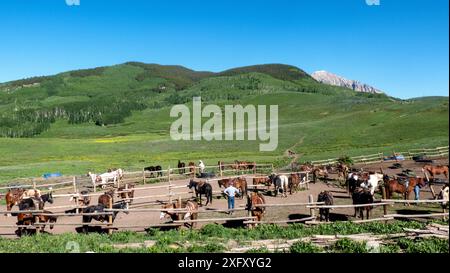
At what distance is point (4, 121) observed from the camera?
539ft

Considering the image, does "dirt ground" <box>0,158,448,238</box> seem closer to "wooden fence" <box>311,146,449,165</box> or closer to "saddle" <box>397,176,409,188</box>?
"saddle" <box>397,176,409,188</box>

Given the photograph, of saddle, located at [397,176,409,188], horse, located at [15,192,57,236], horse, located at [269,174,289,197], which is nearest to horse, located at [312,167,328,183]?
Result: horse, located at [269,174,289,197]

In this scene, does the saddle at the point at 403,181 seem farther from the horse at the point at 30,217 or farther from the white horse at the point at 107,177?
the white horse at the point at 107,177

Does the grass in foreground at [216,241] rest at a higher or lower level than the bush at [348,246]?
lower

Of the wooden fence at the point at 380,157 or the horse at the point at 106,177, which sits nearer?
the horse at the point at 106,177

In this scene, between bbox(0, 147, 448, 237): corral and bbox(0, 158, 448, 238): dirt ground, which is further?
bbox(0, 158, 448, 238): dirt ground

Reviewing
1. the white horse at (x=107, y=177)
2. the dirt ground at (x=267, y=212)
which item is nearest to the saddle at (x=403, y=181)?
the dirt ground at (x=267, y=212)

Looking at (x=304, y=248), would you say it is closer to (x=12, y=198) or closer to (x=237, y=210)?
(x=237, y=210)

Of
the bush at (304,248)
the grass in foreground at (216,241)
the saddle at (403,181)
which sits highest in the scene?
the saddle at (403,181)

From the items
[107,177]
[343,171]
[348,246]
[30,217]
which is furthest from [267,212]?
[107,177]

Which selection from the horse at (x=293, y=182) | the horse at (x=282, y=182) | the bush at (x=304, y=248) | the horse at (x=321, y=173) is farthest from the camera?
the horse at (x=321, y=173)

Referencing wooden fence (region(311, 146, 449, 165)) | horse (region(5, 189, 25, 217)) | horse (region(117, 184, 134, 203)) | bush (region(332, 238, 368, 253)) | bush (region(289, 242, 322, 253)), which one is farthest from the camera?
wooden fence (region(311, 146, 449, 165))

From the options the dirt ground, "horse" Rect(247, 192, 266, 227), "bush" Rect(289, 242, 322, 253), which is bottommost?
the dirt ground

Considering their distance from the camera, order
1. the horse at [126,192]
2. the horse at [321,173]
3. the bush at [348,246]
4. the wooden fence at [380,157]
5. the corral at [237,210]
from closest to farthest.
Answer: the bush at [348,246] → the corral at [237,210] → the horse at [126,192] → the horse at [321,173] → the wooden fence at [380,157]
